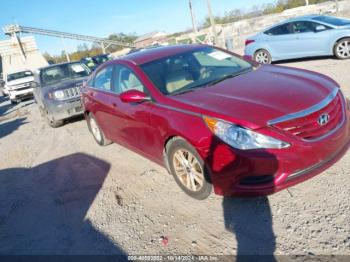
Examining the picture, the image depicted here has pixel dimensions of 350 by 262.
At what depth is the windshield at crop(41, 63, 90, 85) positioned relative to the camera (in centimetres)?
930

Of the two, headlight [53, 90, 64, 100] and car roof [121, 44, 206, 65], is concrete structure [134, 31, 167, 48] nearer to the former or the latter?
headlight [53, 90, 64, 100]

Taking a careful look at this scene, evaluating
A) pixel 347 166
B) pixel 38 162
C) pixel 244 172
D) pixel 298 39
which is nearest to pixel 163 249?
pixel 244 172

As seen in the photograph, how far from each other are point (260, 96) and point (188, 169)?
1.08 metres

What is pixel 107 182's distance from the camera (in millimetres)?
4559

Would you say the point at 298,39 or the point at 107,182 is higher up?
the point at 298,39

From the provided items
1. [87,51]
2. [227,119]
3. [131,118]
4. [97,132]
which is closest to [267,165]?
[227,119]

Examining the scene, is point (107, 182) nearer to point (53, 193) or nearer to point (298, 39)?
point (53, 193)

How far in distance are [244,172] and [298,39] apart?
339 inches

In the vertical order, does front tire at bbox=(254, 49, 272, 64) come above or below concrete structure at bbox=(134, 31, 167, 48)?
below

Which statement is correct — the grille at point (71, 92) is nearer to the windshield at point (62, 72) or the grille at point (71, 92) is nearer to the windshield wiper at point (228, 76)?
the windshield at point (62, 72)

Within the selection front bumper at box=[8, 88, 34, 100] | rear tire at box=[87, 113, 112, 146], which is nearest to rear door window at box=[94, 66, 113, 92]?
rear tire at box=[87, 113, 112, 146]

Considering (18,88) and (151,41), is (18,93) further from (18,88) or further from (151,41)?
(151,41)

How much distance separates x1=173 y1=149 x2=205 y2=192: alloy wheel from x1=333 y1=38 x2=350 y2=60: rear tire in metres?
7.79

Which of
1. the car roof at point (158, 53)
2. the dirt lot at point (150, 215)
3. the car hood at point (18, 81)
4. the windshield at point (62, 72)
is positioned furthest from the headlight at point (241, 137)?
the car hood at point (18, 81)
